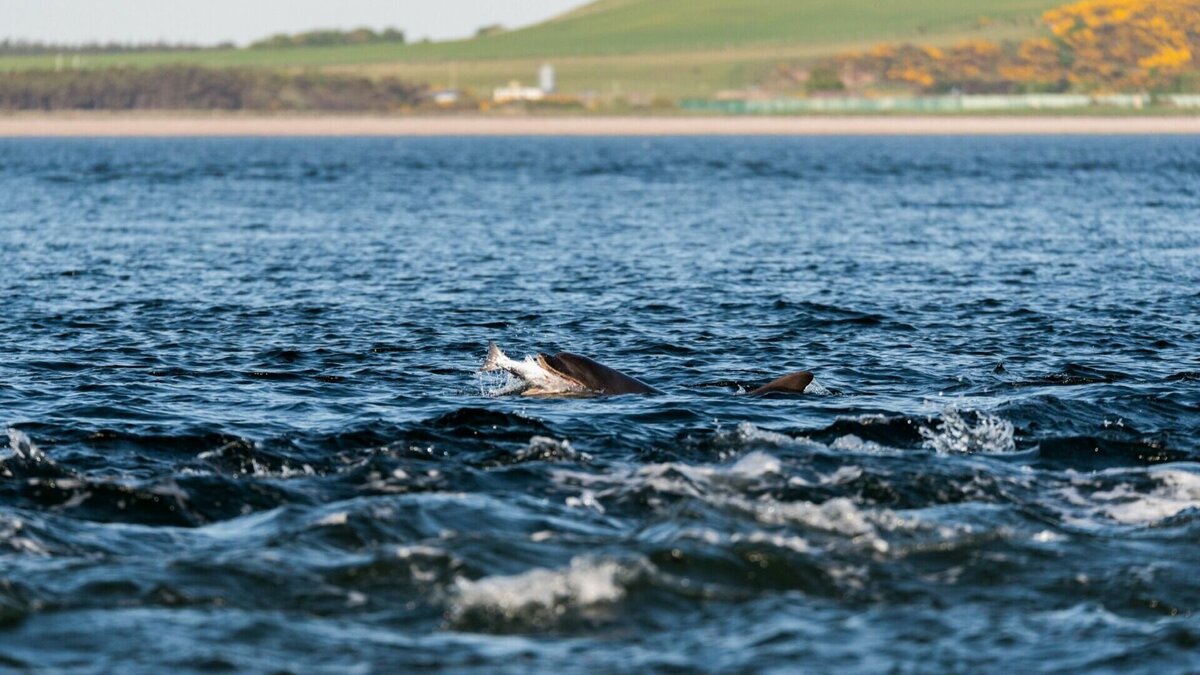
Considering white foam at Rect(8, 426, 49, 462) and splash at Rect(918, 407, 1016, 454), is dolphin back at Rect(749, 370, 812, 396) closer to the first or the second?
splash at Rect(918, 407, 1016, 454)

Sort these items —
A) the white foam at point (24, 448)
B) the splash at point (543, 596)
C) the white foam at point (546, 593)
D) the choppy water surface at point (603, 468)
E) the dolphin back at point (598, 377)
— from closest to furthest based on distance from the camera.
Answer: the choppy water surface at point (603, 468)
the splash at point (543, 596)
the white foam at point (546, 593)
the white foam at point (24, 448)
the dolphin back at point (598, 377)

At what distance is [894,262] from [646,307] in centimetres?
1040

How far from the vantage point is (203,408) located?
1702cm

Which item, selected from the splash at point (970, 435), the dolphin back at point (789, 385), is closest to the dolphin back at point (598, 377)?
the dolphin back at point (789, 385)

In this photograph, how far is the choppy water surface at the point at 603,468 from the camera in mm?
9836

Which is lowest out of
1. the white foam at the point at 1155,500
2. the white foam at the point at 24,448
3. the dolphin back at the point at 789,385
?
the white foam at the point at 1155,500

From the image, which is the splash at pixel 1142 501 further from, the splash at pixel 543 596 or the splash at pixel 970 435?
the splash at pixel 543 596

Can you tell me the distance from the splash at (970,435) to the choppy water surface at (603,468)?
69 millimetres

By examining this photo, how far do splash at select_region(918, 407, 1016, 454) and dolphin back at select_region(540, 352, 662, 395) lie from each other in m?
3.63

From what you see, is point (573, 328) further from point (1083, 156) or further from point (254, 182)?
point (1083, 156)

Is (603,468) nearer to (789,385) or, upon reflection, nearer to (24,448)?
(789,385)

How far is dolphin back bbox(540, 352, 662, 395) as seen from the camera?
17.8m

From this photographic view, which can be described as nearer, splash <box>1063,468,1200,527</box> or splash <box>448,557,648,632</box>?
splash <box>448,557,648,632</box>

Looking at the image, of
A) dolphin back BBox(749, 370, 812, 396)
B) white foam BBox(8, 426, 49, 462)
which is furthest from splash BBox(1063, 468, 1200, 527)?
white foam BBox(8, 426, 49, 462)
